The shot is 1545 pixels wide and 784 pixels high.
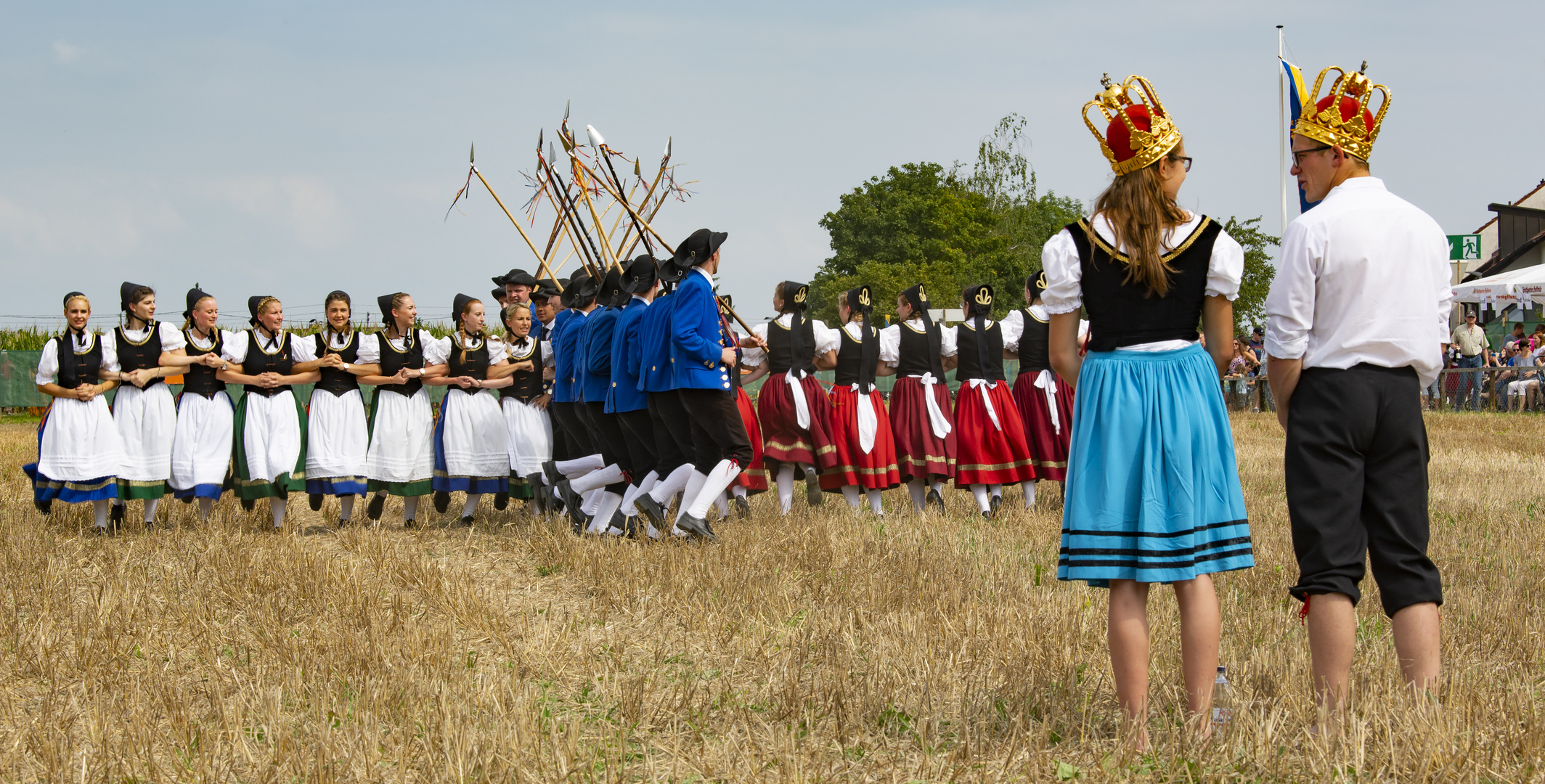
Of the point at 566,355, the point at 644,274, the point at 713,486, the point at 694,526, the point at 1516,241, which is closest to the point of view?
the point at 694,526

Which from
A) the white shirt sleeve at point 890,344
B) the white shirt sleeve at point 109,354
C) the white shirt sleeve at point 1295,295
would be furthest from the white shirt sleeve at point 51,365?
the white shirt sleeve at point 1295,295

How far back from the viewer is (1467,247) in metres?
45.7

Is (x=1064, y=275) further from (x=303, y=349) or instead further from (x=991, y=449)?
(x=303, y=349)

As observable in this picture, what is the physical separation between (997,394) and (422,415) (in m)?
4.18

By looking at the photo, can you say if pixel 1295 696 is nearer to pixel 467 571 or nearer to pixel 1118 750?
pixel 1118 750

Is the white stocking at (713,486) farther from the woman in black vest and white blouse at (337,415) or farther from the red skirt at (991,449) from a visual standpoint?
the woman in black vest and white blouse at (337,415)

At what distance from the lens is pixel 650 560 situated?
5.97 m

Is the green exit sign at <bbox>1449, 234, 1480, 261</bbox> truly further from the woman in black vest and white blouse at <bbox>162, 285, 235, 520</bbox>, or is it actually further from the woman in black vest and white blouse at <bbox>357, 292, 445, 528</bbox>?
the woman in black vest and white blouse at <bbox>162, 285, 235, 520</bbox>

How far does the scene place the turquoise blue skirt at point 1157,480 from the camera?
9.94ft

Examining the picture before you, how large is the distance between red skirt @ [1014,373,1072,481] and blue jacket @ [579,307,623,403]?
120 inches

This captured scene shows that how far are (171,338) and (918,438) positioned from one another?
204 inches

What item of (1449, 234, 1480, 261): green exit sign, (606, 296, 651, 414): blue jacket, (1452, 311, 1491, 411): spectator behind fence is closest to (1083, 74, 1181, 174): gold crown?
(606, 296, 651, 414): blue jacket

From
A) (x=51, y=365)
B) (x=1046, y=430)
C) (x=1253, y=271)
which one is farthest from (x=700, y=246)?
(x=1253, y=271)

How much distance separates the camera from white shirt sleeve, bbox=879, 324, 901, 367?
29.3 ft
